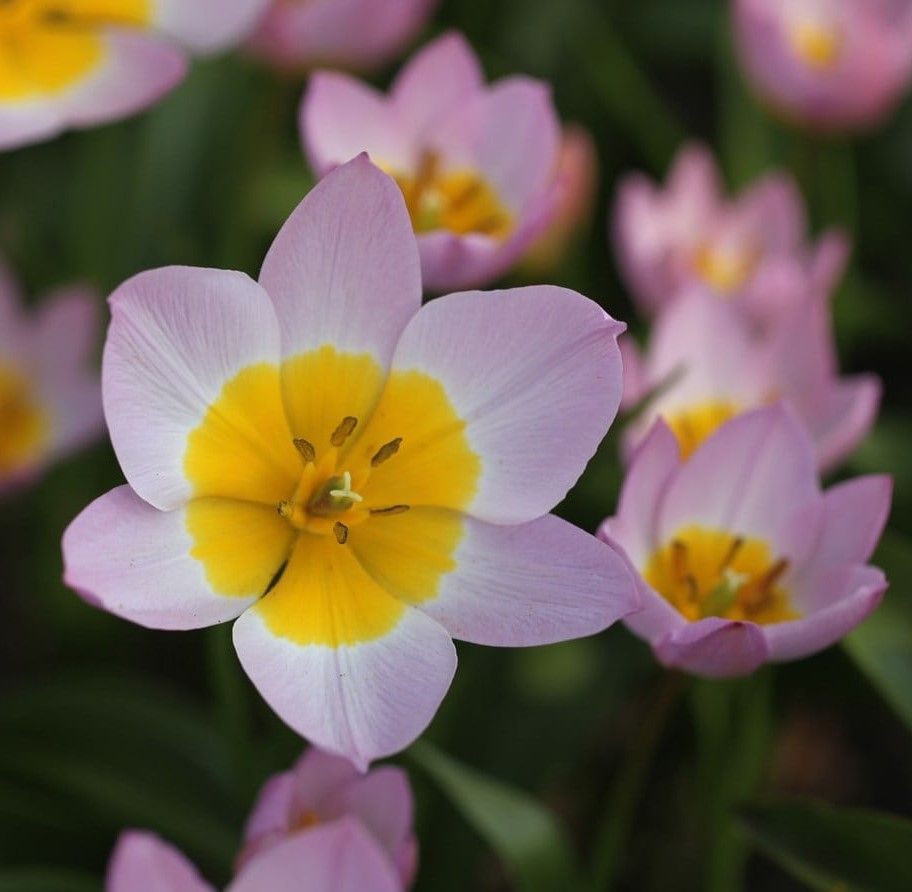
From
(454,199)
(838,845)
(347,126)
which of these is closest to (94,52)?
(347,126)

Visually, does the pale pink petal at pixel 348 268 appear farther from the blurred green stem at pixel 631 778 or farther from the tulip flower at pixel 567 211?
the tulip flower at pixel 567 211

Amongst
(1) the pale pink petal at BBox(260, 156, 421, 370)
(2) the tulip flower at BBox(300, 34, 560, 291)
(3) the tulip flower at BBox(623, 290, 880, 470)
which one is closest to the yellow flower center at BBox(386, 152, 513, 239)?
(2) the tulip flower at BBox(300, 34, 560, 291)

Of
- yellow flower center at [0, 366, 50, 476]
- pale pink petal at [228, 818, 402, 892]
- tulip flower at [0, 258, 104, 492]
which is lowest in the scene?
yellow flower center at [0, 366, 50, 476]

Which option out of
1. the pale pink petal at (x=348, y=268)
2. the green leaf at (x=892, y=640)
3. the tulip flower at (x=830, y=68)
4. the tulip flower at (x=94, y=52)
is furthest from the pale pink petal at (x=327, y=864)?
the tulip flower at (x=830, y=68)

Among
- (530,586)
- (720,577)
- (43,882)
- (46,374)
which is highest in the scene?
(530,586)

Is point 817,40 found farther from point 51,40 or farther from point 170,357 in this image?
point 170,357

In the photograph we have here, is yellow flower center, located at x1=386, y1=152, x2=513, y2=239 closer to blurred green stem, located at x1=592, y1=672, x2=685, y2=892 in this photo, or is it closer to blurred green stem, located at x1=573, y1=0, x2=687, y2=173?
blurred green stem, located at x1=592, y1=672, x2=685, y2=892

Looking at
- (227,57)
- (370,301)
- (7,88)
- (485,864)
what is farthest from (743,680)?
(227,57)
